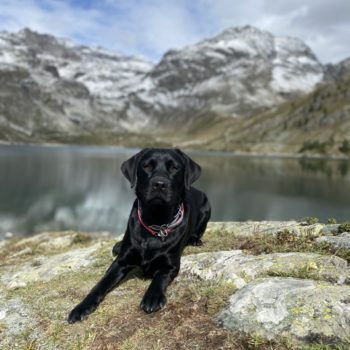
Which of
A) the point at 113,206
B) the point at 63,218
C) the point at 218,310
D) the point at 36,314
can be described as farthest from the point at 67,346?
the point at 113,206

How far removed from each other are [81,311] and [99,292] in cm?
57

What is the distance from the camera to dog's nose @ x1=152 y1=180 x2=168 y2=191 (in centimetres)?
766


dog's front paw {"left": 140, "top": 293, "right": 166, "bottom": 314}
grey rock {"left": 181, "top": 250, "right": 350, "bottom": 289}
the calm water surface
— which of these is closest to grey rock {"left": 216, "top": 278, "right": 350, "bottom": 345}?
grey rock {"left": 181, "top": 250, "right": 350, "bottom": 289}

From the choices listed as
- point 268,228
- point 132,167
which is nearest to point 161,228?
point 132,167

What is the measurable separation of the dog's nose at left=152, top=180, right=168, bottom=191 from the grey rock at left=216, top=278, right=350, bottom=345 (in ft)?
7.45

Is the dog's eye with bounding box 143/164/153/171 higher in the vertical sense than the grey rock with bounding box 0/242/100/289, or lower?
higher

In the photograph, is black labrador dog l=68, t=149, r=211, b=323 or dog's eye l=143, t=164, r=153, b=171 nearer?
black labrador dog l=68, t=149, r=211, b=323

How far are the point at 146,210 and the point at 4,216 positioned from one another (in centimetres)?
4175

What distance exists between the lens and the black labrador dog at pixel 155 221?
7.86 meters

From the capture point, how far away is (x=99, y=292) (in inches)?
311

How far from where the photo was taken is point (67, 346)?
6.71 m

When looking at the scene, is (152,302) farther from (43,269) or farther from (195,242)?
(43,269)

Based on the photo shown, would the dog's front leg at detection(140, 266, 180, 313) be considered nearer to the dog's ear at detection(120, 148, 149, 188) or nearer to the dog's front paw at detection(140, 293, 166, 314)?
the dog's front paw at detection(140, 293, 166, 314)

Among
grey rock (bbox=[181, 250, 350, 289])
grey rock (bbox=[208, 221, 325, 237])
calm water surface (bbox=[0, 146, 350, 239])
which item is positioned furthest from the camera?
calm water surface (bbox=[0, 146, 350, 239])
